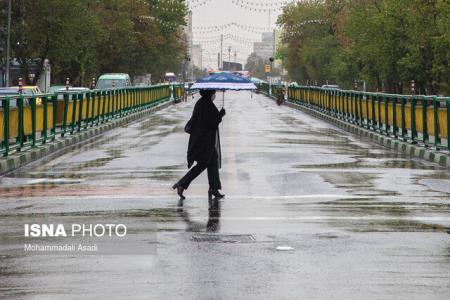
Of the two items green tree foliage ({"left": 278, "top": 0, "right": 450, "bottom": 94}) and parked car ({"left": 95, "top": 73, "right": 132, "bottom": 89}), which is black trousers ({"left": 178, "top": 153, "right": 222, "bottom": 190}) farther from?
parked car ({"left": 95, "top": 73, "right": 132, "bottom": 89})

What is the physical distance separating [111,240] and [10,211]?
A: 334cm

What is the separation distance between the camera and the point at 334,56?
122000mm

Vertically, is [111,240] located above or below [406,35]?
below

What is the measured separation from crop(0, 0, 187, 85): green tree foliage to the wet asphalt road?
4573 cm

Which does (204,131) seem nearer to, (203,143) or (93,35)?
(203,143)

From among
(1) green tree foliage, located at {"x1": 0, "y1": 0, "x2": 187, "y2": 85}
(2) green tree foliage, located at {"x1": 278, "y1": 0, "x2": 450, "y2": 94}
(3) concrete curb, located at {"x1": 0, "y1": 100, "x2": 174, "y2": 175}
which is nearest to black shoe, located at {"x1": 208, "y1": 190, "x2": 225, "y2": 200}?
(3) concrete curb, located at {"x1": 0, "y1": 100, "x2": 174, "y2": 175}

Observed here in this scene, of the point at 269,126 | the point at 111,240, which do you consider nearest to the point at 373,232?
the point at 111,240

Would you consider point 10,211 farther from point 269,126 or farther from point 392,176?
point 269,126

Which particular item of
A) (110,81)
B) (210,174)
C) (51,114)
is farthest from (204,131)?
(110,81)

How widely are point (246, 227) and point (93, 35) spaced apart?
219 feet

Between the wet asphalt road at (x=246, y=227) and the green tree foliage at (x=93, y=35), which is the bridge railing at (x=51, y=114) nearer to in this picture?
the wet asphalt road at (x=246, y=227)

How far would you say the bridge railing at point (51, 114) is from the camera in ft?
79.6

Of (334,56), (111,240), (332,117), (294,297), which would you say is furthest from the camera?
(334,56)

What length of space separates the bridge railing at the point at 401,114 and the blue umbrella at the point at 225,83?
670 centimetres
